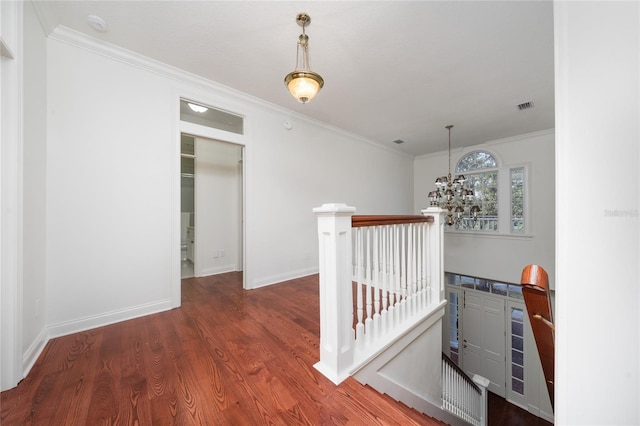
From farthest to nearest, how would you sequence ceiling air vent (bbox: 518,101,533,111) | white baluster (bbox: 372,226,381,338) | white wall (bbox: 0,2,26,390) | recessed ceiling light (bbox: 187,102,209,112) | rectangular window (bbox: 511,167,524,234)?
1. rectangular window (bbox: 511,167,524,234)
2. ceiling air vent (bbox: 518,101,533,111)
3. recessed ceiling light (bbox: 187,102,209,112)
4. white baluster (bbox: 372,226,381,338)
5. white wall (bbox: 0,2,26,390)

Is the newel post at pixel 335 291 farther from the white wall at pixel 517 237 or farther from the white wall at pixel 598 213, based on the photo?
the white wall at pixel 517 237

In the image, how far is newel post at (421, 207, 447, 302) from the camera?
248 cm

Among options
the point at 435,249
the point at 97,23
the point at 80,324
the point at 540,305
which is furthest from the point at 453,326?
the point at 97,23

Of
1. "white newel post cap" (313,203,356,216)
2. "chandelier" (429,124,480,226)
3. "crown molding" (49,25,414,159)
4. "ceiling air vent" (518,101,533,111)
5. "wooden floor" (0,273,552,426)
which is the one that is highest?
"ceiling air vent" (518,101,533,111)

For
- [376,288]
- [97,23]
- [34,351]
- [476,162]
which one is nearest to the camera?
[34,351]

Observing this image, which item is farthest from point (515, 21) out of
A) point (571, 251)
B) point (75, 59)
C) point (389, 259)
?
point (75, 59)

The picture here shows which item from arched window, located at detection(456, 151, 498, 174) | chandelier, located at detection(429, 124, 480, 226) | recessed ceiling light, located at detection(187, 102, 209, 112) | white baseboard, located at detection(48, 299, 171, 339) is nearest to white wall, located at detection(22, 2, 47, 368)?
white baseboard, located at detection(48, 299, 171, 339)

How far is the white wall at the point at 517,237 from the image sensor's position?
4688 mm

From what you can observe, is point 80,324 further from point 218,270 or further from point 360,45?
point 360,45

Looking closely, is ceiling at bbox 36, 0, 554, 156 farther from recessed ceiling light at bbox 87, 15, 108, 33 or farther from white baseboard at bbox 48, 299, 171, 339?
white baseboard at bbox 48, 299, 171, 339

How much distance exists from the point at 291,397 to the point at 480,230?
5.86 meters

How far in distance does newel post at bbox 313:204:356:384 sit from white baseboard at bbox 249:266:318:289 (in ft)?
5.95

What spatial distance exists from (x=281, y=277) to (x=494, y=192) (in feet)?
17.0

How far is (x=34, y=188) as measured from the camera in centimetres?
171
